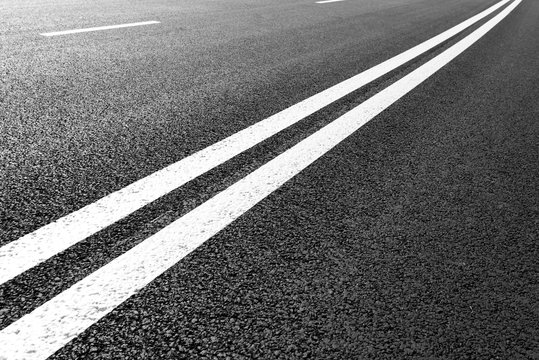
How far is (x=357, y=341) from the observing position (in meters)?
1.50

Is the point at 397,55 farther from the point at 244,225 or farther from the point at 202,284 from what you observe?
the point at 202,284

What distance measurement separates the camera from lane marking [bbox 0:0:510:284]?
5.63ft

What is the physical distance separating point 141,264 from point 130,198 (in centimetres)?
48

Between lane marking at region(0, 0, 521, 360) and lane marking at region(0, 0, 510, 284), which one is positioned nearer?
lane marking at region(0, 0, 521, 360)

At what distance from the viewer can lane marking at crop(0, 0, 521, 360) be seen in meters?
1.39

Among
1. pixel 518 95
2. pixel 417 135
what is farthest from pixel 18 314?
pixel 518 95

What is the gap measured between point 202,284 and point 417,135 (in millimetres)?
2080

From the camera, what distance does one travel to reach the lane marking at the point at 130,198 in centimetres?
172

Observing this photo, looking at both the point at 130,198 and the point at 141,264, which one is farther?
the point at 130,198

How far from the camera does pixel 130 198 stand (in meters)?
2.13

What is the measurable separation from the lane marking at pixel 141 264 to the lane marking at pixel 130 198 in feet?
0.63

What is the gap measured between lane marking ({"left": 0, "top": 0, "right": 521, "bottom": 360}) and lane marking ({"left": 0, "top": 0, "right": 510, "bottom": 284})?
0.63ft

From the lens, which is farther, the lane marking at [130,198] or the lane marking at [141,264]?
the lane marking at [130,198]

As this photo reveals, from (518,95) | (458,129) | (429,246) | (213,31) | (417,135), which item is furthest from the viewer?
(213,31)
